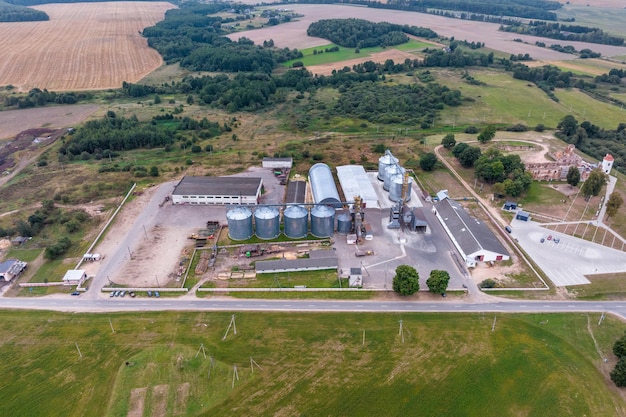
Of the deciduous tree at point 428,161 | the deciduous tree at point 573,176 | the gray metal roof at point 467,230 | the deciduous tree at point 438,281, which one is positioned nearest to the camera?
the deciduous tree at point 438,281

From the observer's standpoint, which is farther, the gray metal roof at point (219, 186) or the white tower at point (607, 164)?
the white tower at point (607, 164)

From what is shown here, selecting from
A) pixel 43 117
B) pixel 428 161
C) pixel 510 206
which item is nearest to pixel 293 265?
pixel 510 206

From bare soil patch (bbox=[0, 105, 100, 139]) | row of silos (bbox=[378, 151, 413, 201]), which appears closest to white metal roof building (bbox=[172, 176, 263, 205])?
row of silos (bbox=[378, 151, 413, 201])

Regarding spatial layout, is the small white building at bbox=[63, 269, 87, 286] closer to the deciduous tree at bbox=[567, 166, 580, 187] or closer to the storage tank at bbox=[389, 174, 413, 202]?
the storage tank at bbox=[389, 174, 413, 202]

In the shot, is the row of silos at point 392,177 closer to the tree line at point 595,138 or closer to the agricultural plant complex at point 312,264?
the agricultural plant complex at point 312,264

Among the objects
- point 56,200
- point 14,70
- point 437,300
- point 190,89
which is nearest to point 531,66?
point 190,89

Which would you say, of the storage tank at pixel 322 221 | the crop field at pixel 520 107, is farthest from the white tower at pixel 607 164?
the storage tank at pixel 322 221

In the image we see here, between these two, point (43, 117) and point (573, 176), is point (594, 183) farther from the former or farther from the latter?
point (43, 117)
